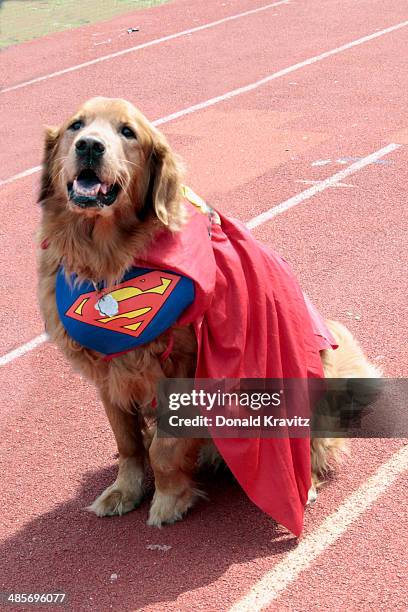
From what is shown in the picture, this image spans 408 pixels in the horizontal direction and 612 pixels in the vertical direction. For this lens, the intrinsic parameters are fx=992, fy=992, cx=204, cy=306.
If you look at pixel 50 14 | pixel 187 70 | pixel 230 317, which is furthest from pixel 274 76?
pixel 230 317

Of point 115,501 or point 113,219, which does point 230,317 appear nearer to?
point 113,219

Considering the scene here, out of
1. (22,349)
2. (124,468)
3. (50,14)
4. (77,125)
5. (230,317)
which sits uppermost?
(77,125)

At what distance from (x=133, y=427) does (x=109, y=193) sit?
1357 millimetres

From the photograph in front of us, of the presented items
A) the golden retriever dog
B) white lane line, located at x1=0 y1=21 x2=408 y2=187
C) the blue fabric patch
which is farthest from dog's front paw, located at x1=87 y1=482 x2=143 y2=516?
white lane line, located at x1=0 y1=21 x2=408 y2=187

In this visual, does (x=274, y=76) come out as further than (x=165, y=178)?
Yes

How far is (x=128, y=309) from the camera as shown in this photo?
15.4ft

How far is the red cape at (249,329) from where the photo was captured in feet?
15.6

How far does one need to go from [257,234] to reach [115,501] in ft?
13.3

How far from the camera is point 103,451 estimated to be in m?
5.88

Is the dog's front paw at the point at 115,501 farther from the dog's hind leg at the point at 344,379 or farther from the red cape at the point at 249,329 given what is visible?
the dog's hind leg at the point at 344,379

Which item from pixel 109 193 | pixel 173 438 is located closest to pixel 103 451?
pixel 173 438

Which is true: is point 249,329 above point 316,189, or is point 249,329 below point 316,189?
above

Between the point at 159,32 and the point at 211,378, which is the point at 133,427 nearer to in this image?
the point at 211,378

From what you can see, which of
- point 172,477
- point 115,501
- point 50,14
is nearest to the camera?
point 172,477
